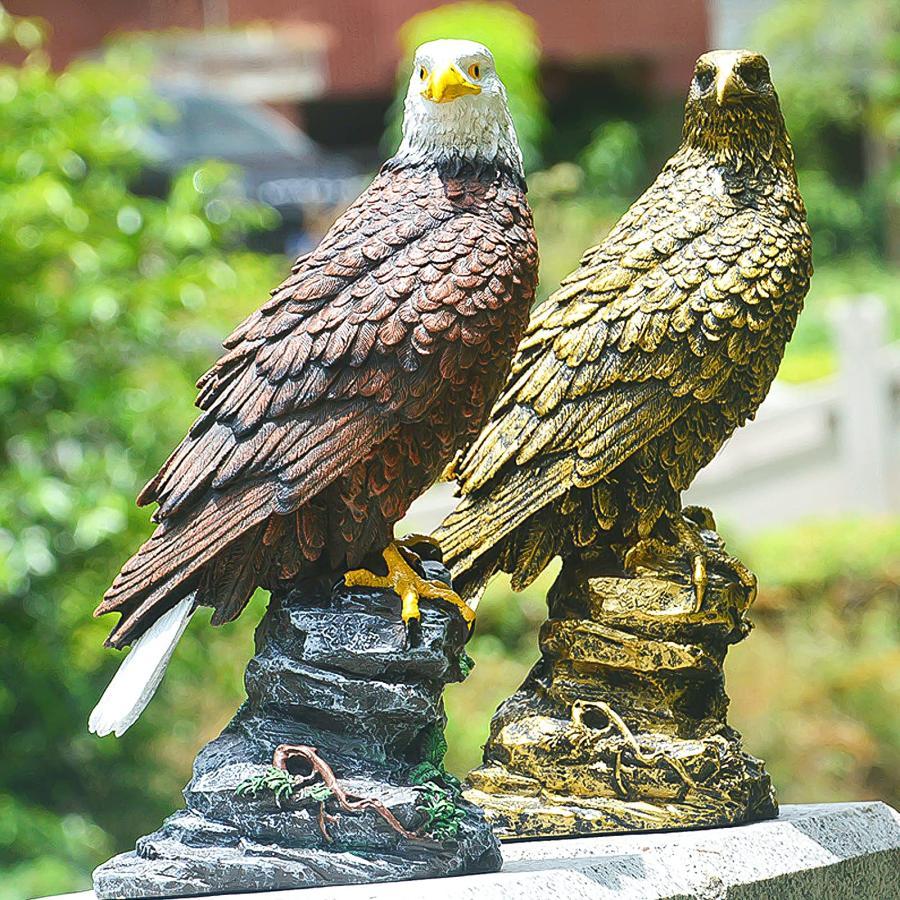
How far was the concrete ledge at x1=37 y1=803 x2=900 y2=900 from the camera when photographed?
2064 mm

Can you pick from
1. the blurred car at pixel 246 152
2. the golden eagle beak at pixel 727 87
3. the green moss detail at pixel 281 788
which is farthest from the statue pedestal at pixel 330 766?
the blurred car at pixel 246 152

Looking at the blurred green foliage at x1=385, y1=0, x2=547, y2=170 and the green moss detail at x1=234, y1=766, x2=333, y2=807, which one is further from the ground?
the blurred green foliage at x1=385, y1=0, x2=547, y2=170

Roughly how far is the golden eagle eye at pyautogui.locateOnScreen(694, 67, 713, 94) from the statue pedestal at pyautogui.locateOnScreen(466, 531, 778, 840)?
71 cm

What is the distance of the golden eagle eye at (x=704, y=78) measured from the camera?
260 centimetres

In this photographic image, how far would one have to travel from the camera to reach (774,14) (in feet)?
39.8

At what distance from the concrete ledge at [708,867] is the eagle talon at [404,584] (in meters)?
0.34

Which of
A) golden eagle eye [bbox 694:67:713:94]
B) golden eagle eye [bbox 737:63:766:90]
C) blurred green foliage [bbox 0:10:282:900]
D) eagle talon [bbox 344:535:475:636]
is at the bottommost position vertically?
eagle talon [bbox 344:535:475:636]

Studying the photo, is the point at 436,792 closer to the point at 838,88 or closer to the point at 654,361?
the point at 654,361

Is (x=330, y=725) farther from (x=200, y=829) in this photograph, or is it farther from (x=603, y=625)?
(x=603, y=625)

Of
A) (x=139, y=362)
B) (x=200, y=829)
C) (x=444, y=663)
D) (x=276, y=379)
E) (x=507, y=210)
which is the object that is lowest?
(x=200, y=829)

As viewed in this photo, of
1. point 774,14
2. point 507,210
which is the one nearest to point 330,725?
point 507,210

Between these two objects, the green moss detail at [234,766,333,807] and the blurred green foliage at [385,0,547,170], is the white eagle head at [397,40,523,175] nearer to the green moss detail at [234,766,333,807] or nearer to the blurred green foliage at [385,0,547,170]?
the green moss detail at [234,766,333,807]

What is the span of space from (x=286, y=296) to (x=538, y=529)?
583mm

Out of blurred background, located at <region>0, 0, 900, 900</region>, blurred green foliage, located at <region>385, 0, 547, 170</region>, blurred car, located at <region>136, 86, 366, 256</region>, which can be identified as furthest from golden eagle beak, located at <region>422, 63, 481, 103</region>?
blurred green foliage, located at <region>385, 0, 547, 170</region>
